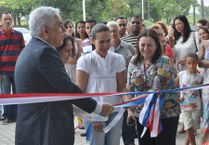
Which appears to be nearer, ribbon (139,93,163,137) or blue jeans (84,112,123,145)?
ribbon (139,93,163,137)

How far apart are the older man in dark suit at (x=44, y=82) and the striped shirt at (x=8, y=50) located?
15.7 feet

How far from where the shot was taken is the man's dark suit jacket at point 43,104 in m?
2.84

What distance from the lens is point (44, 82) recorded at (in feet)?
9.52

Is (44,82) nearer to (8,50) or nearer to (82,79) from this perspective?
(82,79)

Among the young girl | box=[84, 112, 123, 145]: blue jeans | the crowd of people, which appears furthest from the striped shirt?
box=[84, 112, 123, 145]: blue jeans

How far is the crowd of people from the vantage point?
292cm

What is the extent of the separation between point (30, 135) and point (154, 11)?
42613 millimetres

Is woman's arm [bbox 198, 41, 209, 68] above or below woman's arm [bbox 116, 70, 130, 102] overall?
above

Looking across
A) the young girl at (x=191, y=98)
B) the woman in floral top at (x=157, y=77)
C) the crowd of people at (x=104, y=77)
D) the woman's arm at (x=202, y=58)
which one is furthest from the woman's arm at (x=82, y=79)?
the young girl at (x=191, y=98)

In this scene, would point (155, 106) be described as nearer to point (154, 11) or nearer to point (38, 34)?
point (38, 34)

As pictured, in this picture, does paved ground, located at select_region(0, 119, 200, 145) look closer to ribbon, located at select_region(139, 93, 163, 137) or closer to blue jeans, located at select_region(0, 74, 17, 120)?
blue jeans, located at select_region(0, 74, 17, 120)

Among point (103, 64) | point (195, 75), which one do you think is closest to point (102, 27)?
point (103, 64)

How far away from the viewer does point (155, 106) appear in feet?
12.3

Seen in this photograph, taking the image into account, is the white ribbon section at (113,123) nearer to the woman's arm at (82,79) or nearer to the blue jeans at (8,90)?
the woman's arm at (82,79)
